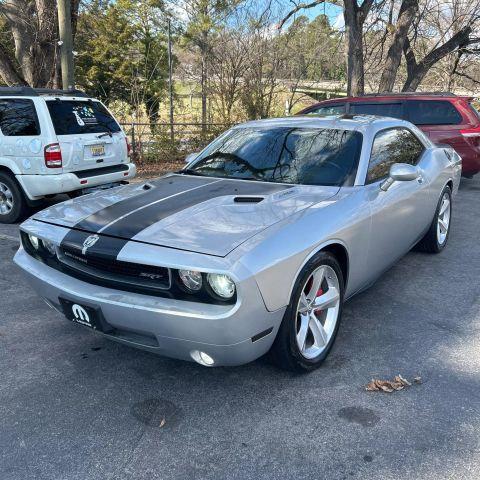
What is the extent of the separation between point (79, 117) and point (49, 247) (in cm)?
427

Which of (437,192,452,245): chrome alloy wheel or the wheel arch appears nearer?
the wheel arch

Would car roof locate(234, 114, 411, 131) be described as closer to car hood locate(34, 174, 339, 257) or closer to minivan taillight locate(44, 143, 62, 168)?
car hood locate(34, 174, 339, 257)

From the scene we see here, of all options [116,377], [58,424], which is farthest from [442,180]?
[58,424]

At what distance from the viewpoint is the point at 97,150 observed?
696cm

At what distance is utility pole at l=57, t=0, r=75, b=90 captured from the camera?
909cm

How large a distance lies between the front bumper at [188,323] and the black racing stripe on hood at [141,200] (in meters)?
0.39

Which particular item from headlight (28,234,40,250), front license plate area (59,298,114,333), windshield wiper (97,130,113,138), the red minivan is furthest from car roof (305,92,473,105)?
front license plate area (59,298,114,333)

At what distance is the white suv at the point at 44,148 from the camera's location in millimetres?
6426

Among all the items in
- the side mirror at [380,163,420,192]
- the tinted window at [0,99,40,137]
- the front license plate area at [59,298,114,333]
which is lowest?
the front license plate area at [59,298,114,333]

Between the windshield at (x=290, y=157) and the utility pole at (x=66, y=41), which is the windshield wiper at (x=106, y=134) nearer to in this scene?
the utility pole at (x=66, y=41)

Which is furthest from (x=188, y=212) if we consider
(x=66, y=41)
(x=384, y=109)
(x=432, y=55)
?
(x=432, y=55)

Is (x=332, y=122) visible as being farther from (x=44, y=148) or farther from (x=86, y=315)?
(x=44, y=148)

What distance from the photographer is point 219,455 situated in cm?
238

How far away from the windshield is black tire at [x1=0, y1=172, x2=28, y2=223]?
3375 mm
